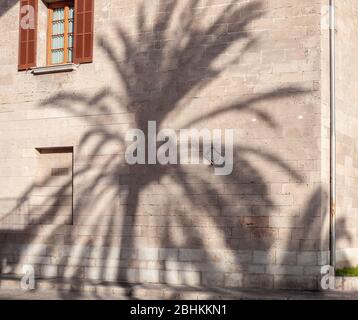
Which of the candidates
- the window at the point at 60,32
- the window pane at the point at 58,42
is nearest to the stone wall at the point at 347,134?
the window at the point at 60,32

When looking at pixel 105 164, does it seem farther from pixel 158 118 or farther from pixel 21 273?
pixel 21 273

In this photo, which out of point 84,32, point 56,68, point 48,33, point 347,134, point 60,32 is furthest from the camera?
point 48,33

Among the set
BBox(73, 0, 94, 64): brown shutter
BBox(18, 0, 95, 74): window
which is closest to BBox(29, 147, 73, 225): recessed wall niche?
BBox(18, 0, 95, 74): window

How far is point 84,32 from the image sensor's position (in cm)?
1563

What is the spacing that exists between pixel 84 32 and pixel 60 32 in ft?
3.25

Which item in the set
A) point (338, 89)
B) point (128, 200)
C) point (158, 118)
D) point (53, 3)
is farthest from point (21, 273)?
point (338, 89)

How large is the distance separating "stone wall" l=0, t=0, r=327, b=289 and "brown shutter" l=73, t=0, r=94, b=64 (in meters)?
0.20

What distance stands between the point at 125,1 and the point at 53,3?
1.99 meters

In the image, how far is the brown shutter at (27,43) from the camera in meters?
16.2

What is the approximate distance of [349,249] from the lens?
14.7 meters

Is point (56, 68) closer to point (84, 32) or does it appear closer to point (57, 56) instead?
point (57, 56)

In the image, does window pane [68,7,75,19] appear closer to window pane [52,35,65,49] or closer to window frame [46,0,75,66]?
window frame [46,0,75,66]

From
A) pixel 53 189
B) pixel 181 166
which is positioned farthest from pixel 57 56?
pixel 181 166

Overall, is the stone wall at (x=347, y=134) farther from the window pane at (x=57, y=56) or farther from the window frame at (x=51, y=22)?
the window pane at (x=57, y=56)
